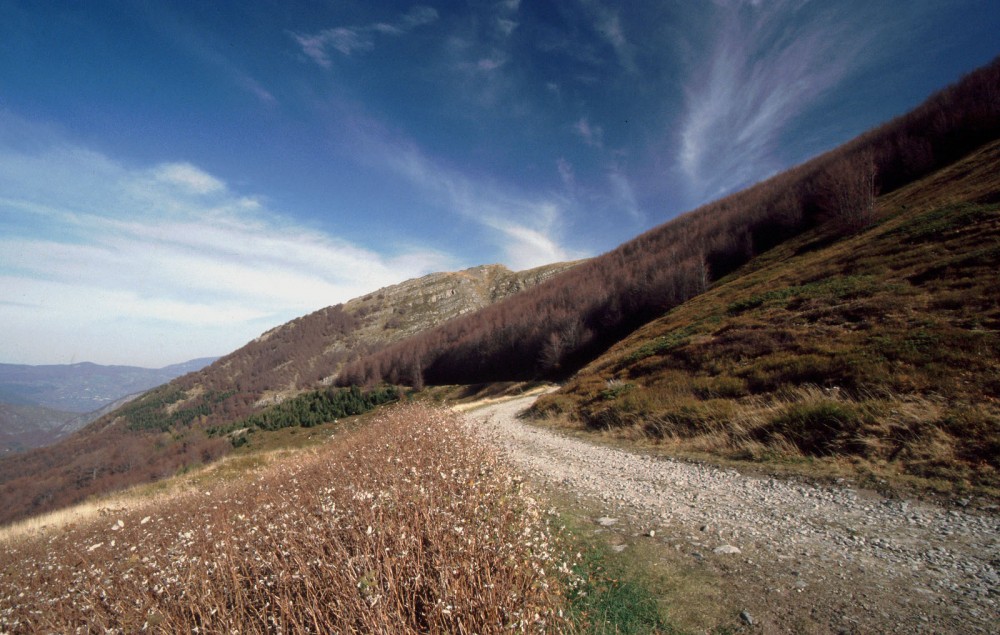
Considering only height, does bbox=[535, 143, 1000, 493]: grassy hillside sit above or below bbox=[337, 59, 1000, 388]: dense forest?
below

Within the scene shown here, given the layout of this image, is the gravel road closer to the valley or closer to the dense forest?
the valley

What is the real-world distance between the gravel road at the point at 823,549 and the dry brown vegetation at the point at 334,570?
2.54 m

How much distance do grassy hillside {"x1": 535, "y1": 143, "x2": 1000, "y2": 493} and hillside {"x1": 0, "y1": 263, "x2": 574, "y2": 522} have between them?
218ft

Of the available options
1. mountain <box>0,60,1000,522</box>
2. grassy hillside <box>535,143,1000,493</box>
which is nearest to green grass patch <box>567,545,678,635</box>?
grassy hillside <box>535,143,1000,493</box>

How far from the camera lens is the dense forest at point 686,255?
148ft

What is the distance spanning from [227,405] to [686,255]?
165 meters

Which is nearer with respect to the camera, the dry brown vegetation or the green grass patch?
the dry brown vegetation

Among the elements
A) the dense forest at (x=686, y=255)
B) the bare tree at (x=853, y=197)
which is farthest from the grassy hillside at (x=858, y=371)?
the dense forest at (x=686, y=255)

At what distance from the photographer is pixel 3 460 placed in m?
140

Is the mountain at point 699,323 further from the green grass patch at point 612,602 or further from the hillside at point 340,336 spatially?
the green grass patch at point 612,602

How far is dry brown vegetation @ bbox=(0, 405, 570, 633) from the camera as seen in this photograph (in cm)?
329


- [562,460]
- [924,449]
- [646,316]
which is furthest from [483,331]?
[924,449]

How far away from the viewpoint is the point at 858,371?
34.7ft

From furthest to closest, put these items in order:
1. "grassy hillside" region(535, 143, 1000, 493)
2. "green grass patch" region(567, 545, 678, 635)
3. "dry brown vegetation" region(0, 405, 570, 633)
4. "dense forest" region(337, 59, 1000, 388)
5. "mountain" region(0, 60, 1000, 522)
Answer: "dense forest" region(337, 59, 1000, 388)
"mountain" region(0, 60, 1000, 522)
"grassy hillside" region(535, 143, 1000, 493)
"green grass patch" region(567, 545, 678, 635)
"dry brown vegetation" region(0, 405, 570, 633)
